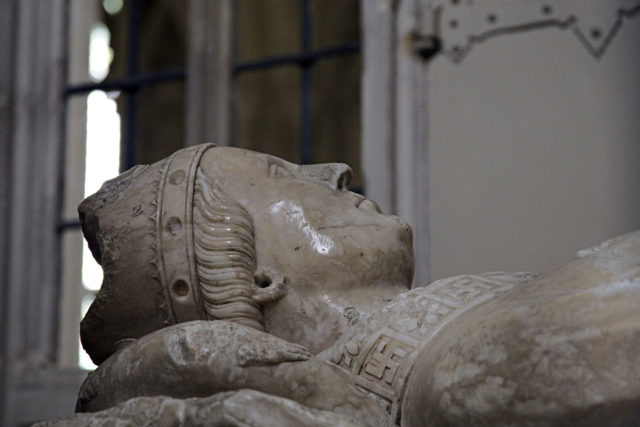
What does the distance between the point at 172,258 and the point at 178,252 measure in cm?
2

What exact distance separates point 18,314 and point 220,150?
9.57 ft

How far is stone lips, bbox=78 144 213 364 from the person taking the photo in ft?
9.29

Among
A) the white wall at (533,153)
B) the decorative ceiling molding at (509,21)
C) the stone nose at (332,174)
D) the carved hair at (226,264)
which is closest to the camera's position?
the carved hair at (226,264)

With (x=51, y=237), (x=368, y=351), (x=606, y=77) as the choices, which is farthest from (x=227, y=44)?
(x=368, y=351)

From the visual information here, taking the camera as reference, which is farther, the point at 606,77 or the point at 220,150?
the point at 606,77

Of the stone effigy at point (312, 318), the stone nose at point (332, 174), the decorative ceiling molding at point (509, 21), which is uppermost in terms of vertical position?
the decorative ceiling molding at point (509, 21)

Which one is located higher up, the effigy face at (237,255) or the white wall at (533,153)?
the white wall at (533,153)

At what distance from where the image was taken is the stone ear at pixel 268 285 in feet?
9.20

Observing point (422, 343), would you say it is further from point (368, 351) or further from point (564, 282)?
point (564, 282)

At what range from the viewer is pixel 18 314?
5637 mm

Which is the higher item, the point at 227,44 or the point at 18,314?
the point at 227,44

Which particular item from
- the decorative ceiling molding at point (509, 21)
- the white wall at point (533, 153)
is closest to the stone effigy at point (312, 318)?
the white wall at point (533, 153)

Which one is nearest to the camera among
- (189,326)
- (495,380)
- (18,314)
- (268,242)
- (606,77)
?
(495,380)

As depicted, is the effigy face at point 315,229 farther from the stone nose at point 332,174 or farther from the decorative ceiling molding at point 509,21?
the decorative ceiling molding at point 509,21
